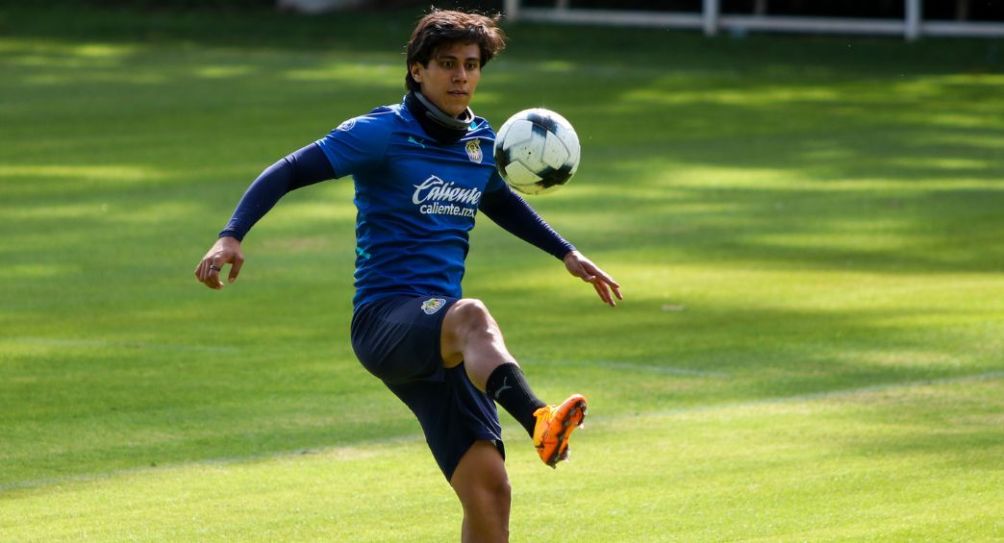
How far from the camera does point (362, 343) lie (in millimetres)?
6359

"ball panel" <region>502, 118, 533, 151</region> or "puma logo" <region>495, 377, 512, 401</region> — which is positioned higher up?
"ball panel" <region>502, 118, 533, 151</region>

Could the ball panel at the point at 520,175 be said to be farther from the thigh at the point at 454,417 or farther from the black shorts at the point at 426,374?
the thigh at the point at 454,417

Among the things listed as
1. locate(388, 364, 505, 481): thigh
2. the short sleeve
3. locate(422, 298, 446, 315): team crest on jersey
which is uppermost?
the short sleeve

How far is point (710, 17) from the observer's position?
41.1 metres

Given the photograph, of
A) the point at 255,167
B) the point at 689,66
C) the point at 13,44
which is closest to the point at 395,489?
the point at 255,167

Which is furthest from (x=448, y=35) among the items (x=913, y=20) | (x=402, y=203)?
(x=913, y=20)

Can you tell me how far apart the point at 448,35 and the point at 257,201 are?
910mm

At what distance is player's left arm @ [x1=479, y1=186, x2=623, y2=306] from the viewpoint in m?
7.04

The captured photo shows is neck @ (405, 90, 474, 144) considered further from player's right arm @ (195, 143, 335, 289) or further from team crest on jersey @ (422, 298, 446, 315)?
team crest on jersey @ (422, 298, 446, 315)

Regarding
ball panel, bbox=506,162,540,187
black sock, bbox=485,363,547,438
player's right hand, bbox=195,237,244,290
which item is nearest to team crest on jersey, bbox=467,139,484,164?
ball panel, bbox=506,162,540,187

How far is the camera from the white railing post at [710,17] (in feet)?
134

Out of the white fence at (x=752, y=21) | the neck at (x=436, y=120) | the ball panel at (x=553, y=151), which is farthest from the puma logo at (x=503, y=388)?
the white fence at (x=752, y=21)

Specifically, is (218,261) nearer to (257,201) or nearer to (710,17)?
(257,201)

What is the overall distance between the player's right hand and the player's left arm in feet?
4.16
